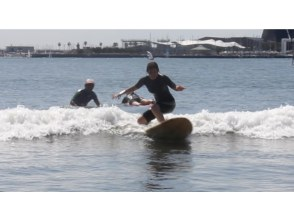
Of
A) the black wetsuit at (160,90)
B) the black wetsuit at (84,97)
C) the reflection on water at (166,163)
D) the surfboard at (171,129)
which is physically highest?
the black wetsuit at (160,90)

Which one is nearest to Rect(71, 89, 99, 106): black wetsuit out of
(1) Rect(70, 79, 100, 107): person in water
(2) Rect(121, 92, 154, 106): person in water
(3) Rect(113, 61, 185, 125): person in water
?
(1) Rect(70, 79, 100, 107): person in water

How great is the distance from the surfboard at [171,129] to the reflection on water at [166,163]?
22 cm

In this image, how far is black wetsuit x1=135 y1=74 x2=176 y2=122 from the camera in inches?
416

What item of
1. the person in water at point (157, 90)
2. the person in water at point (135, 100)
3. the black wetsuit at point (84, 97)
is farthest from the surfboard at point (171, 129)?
the black wetsuit at point (84, 97)

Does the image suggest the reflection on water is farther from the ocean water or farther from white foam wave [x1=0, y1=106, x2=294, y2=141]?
white foam wave [x1=0, y1=106, x2=294, y2=141]

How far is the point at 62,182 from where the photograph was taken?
24.2 feet

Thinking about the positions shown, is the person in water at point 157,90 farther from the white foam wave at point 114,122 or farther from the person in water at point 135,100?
the white foam wave at point 114,122

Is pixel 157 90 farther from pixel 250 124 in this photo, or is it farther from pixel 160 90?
pixel 250 124

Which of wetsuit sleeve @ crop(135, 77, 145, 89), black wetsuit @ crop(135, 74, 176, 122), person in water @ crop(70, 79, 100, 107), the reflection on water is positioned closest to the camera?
the reflection on water

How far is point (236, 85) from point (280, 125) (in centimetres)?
1055

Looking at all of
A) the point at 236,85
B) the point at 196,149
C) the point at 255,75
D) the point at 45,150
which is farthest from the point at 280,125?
the point at 255,75

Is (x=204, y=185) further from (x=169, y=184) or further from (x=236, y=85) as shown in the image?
(x=236, y=85)

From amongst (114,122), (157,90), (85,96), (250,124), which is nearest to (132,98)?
(114,122)

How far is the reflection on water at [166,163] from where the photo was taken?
735 cm
